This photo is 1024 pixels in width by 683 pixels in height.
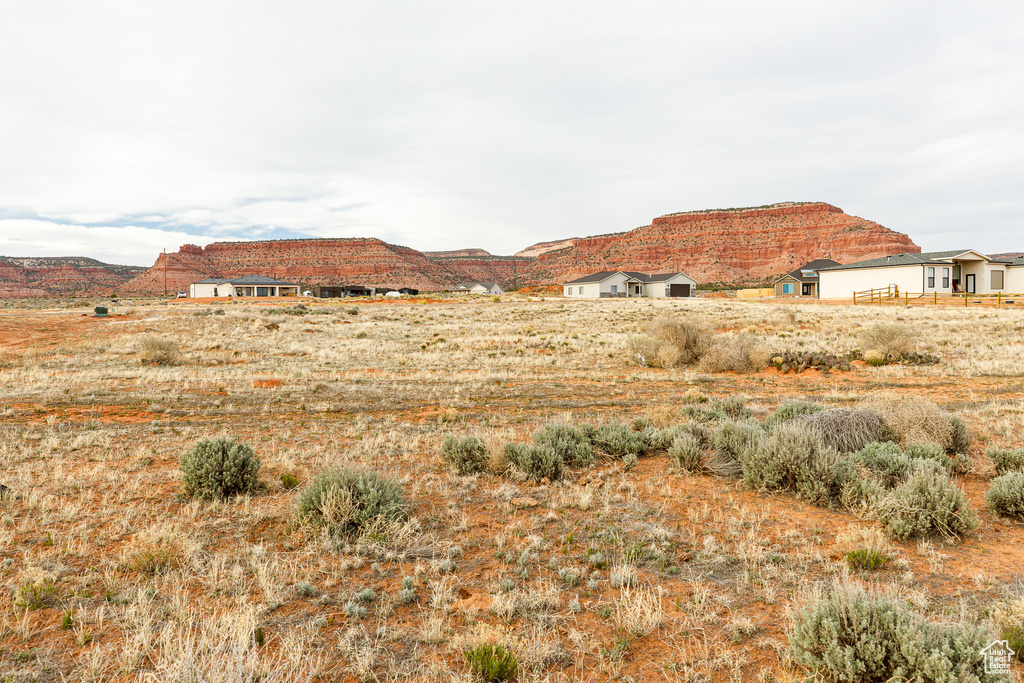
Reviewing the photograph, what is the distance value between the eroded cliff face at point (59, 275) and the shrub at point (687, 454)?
150m

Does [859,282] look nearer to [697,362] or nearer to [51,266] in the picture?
[697,362]

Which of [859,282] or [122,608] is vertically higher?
[859,282]

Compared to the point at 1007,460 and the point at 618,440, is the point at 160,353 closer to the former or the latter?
the point at 618,440

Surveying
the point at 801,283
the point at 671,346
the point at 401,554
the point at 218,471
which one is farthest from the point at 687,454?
the point at 801,283

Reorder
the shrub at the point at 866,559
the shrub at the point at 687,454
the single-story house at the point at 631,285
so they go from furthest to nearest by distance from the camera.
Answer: the single-story house at the point at 631,285
the shrub at the point at 687,454
the shrub at the point at 866,559

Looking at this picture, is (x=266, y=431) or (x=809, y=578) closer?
(x=809, y=578)

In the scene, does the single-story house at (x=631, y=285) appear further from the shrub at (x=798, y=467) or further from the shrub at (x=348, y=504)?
the shrub at (x=348, y=504)

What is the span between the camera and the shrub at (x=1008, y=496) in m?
5.52

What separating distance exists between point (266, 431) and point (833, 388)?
13.9 m

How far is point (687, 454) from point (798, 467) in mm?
1439

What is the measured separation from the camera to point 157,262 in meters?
138

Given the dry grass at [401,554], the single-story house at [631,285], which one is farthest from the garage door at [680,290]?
the dry grass at [401,554]

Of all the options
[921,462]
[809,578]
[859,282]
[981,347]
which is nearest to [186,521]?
[809,578]

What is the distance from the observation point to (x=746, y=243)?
12056 cm
